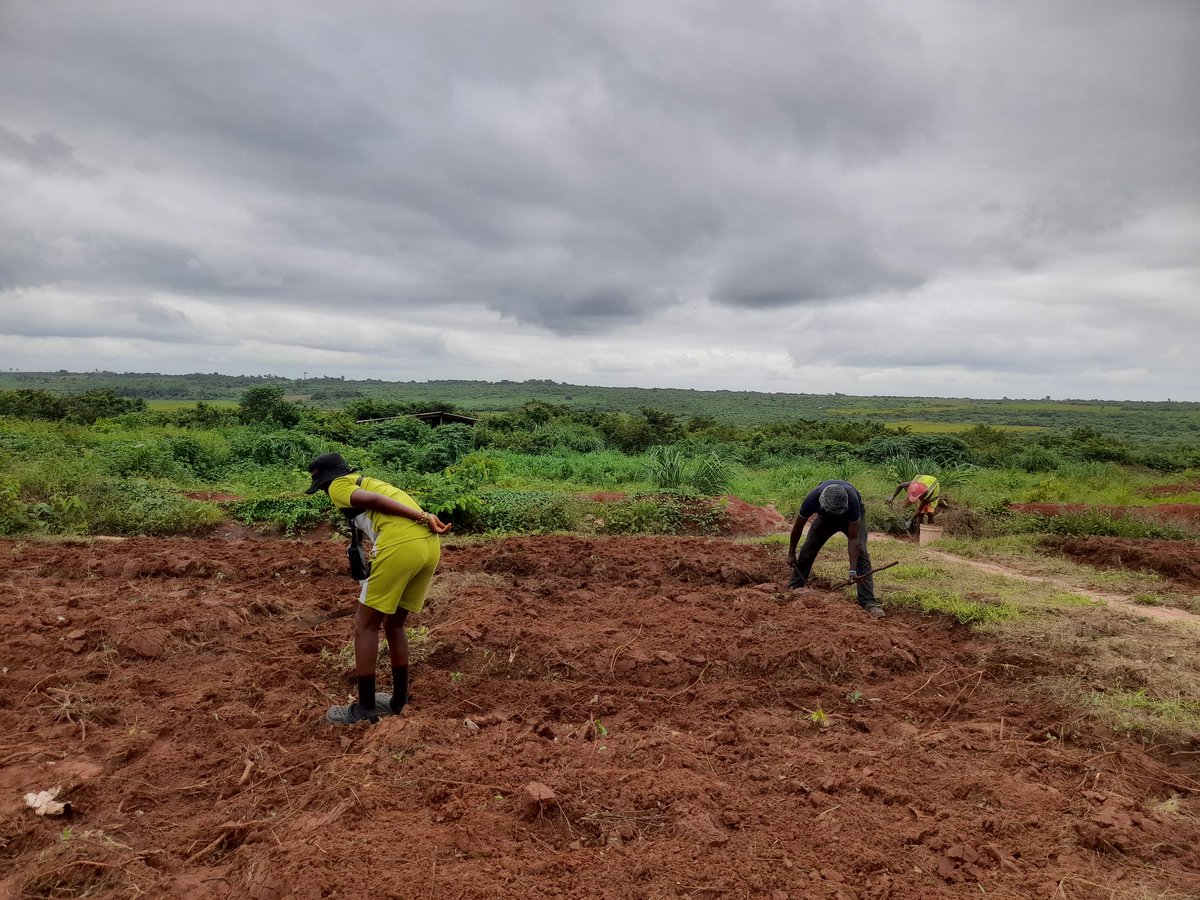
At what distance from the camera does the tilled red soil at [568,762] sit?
2.95 m

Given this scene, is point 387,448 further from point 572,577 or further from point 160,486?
point 572,577

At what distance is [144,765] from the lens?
148 inches

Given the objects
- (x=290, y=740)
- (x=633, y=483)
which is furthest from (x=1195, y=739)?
(x=633, y=483)

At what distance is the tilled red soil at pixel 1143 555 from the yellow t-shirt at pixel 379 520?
28.8 feet

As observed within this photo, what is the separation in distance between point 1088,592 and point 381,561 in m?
7.77

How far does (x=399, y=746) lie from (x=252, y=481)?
13.0m

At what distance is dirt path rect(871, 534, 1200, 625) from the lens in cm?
693

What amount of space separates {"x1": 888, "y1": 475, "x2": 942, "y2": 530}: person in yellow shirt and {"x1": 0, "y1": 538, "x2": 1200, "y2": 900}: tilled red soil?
4.31 metres

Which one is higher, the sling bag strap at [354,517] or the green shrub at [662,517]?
the sling bag strap at [354,517]

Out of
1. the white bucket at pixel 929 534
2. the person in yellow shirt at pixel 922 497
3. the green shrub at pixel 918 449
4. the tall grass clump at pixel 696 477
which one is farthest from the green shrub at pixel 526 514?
the green shrub at pixel 918 449

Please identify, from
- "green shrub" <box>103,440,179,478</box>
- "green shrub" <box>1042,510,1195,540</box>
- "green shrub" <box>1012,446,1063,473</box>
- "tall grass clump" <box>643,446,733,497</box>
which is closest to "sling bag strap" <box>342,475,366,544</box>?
"tall grass clump" <box>643,446,733,497</box>

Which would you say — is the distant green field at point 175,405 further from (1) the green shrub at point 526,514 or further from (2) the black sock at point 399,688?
(2) the black sock at point 399,688

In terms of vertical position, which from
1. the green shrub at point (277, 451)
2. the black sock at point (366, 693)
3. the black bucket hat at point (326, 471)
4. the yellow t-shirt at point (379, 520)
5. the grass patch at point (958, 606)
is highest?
the black bucket hat at point (326, 471)

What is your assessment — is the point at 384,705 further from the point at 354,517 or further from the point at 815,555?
the point at 815,555
